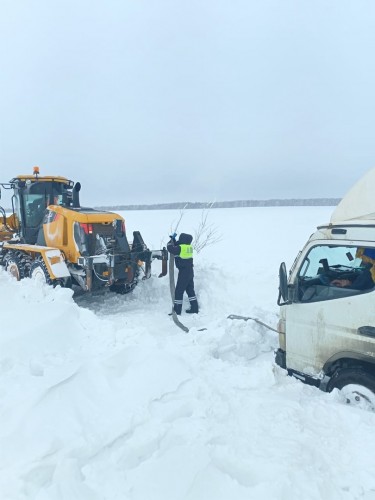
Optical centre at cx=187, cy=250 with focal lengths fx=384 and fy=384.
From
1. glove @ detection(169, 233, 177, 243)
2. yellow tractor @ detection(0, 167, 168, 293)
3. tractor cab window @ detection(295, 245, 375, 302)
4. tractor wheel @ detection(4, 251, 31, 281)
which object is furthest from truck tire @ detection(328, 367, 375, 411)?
tractor wheel @ detection(4, 251, 31, 281)

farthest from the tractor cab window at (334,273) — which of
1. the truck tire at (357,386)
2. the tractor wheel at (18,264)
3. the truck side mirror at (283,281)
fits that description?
the tractor wheel at (18,264)

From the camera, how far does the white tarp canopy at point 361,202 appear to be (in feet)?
12.6

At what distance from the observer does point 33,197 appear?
9.62 meters

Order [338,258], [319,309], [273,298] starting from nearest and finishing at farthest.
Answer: [319,309] < [338,258] < [273,298]

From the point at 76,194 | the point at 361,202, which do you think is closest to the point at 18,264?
the point at 76,194

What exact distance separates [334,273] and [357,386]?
1403 mm

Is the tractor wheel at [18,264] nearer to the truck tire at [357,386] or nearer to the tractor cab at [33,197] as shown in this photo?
the tractor cab at [33,197]

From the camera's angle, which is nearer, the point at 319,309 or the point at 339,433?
the point at 339,433

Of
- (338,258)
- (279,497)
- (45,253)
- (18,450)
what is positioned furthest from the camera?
(45,253)

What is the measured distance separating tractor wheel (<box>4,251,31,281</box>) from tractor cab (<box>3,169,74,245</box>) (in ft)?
1.91

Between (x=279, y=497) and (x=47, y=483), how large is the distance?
152 centimetres

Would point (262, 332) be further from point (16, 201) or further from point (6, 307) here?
point (16, 201)

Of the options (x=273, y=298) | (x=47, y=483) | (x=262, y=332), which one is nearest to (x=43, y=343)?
(x=47, y=483)

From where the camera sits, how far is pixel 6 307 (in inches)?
242
